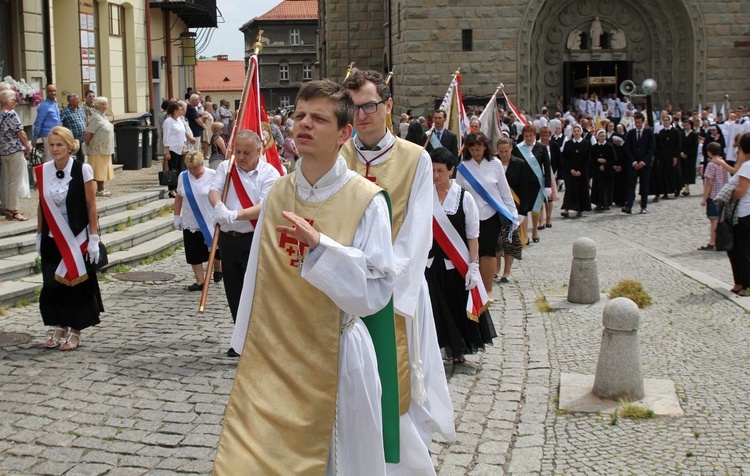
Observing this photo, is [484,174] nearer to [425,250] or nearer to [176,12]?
[425,250]

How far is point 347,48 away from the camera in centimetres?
3953

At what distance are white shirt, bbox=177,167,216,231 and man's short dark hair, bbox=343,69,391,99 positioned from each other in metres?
5.32

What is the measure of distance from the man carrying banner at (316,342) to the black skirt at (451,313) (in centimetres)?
380

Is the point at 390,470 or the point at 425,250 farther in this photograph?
the point at 425,250

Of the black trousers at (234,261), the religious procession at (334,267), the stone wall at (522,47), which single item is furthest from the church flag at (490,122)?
the stone wall at (522,47)

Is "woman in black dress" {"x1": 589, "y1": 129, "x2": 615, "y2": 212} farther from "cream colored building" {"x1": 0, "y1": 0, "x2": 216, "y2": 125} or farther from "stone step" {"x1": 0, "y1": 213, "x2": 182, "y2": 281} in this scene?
"cream colored building" {"x1": 0, "y1": 0, "x2": 216, "y2": 125}

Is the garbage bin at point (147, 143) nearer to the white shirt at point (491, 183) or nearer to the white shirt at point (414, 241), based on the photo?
the white shirt at point (491, 183)

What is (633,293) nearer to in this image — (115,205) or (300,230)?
(300,230)

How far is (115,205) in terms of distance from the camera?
1473 cm

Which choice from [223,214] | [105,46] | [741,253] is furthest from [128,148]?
[741,253]

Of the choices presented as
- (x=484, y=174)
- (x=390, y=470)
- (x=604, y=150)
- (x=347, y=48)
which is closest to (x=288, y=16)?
(x=347, y=48)

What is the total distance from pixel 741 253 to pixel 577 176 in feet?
28.4

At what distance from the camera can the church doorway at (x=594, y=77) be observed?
33.3m

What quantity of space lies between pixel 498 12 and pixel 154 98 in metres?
10.9
